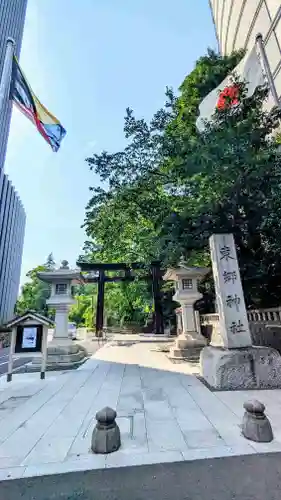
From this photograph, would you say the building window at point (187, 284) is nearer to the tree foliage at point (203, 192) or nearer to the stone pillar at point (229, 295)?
the tree foliage at point (203, 192)

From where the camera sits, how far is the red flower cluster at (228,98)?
25.8ft

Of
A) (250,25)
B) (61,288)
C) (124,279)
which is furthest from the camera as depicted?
(124,279)

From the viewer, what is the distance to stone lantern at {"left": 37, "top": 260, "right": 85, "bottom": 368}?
24.6 feet

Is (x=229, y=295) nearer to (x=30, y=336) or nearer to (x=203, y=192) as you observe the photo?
(x=203, y=192)

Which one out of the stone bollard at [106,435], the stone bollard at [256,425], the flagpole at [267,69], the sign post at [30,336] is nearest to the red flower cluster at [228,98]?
the flagpole at [267,69]

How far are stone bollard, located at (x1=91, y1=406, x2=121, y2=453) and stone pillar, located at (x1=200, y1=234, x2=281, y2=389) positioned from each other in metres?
2.84

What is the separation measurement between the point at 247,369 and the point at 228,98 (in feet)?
25.9

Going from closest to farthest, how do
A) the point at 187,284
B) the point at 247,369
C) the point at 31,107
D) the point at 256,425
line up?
the point at 256,425 → the point at 247,369 → the point at 187,284 → the point at 31,107

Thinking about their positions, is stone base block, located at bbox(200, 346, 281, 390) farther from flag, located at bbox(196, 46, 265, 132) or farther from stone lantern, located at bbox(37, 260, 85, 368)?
flag, located at bbox(196, 46, 265, 132)

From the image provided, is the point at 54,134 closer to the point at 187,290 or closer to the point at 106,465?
the point at 187,290

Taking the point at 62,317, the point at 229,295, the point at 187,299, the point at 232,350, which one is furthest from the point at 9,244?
the point at 232,350

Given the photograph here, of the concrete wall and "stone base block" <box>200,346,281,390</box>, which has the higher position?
the concrete wall

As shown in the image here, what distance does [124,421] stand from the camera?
128 inches

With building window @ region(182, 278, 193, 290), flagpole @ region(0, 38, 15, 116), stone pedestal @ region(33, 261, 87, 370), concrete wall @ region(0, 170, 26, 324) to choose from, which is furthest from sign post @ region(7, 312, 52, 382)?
concrete wall @ region(0, 170, 26, 324)
